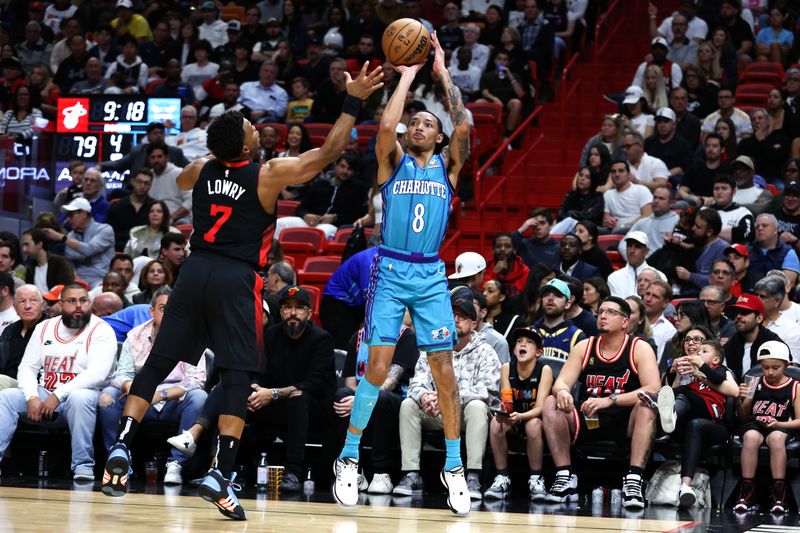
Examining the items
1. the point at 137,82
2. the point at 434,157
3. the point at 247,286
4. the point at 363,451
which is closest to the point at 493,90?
the point at 137,82

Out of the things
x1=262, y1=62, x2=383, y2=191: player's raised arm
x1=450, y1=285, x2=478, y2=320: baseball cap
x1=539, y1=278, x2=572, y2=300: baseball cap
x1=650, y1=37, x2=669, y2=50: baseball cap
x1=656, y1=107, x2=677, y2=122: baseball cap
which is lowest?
x1=450, y1=285, x2=478, y2=320: baseball cap

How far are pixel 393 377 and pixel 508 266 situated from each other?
2713mm

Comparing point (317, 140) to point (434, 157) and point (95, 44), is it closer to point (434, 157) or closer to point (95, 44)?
point (95, 44)

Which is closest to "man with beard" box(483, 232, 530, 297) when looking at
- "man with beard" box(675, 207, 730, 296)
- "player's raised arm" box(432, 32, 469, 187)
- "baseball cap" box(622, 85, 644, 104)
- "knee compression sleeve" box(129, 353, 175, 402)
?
"man with beard" box(675, 207, 730, 296)

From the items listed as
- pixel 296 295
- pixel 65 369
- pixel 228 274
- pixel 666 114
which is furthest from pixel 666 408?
pixel 666 114

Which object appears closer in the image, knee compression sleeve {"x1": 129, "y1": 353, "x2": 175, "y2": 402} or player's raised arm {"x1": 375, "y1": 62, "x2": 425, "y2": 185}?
knee compression sleeve {"x1": 129, "y1": 353, "x2": 175, "y2": 402}

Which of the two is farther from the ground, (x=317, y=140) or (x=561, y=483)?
(x=317, y=140)

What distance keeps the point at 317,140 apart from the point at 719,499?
8.77 metres

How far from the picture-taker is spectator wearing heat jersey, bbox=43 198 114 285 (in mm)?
13414

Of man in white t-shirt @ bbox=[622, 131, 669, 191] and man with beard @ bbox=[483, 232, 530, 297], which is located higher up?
man in white t-shirt @ bbox=[622, 131, 669, 191]

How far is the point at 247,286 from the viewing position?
6676mm

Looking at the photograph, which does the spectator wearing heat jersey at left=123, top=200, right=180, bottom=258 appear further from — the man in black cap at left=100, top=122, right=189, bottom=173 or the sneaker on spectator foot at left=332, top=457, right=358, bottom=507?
the sneaker on spectator foot at left=332, top=457, right=358, bottom=507

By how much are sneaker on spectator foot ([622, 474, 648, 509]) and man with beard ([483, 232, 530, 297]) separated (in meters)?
3.58

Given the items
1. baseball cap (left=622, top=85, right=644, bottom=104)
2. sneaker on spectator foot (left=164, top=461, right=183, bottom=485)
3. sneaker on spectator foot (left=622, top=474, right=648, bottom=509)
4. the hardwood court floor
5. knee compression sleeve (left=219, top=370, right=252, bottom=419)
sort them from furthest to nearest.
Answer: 1. baseball cap (left=622, top=85, right=644, bottom=104)
2. sneaker on spectator foot (left=164, top=461, right=183, bottom=485)
3. sneaker on spectator foot (left=622, top=474, right=648, bottom=509)
4. knee compression sleeve (left=219, top=370, right=252, bottom=419)
5. the hardwood court floor
